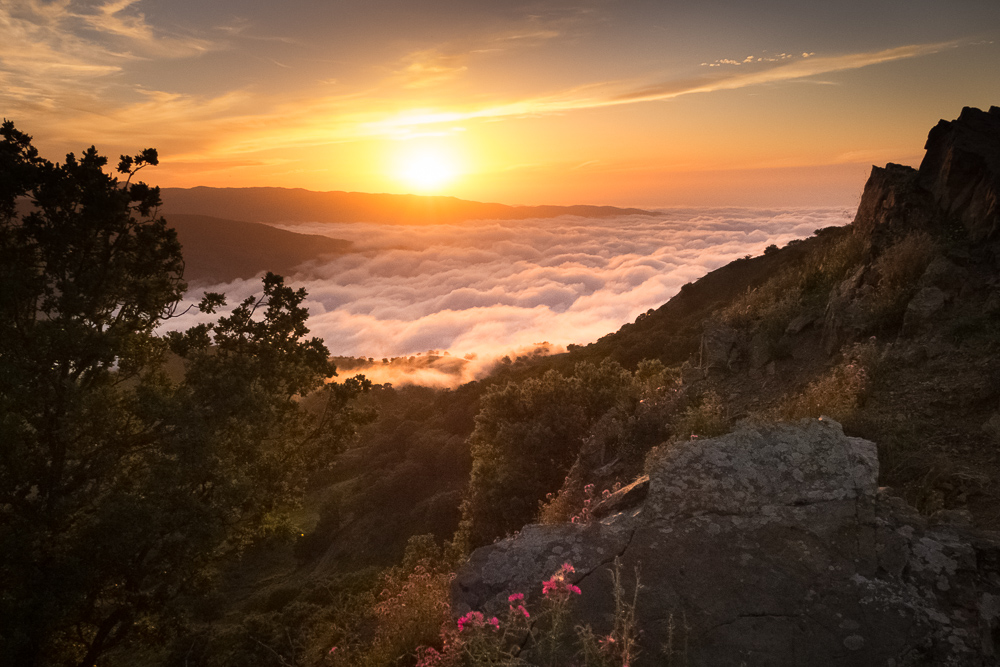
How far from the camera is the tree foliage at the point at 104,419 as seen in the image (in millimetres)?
8641

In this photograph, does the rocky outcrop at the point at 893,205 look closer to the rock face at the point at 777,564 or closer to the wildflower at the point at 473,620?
the rock face at the point at 777,564

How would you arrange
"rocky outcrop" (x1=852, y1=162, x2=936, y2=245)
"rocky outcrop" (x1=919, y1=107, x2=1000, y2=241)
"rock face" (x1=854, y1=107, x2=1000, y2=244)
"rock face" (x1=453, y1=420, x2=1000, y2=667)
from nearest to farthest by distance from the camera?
1. "rock face" (x1=453, y1=420, x2=1000, y2=667)
2. "rocky outcrop" (x1=919, y1=107, x2=1000, y2=241)
3. "rock face" (x1=854, y1=107, x2=1000, y2=244)
4. "rocky outcrop" (x1=852, y1=162, x2=936, y2=245)

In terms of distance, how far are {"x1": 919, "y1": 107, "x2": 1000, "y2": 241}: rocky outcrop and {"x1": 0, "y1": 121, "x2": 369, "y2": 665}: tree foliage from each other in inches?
575

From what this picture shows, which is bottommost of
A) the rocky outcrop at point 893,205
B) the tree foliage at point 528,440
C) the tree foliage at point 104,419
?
the tree foliage at point 528,440

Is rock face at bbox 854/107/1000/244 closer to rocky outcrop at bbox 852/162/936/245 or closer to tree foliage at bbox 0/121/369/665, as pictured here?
rocky outcrop at bbox 852/162/936/245

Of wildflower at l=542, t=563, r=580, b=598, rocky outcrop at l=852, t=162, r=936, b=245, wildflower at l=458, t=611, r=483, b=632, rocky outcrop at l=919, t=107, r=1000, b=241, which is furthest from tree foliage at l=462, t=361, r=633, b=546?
wildflower at l=458, t=611, r=483, b=632

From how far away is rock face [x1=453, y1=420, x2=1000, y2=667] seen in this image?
4008mm

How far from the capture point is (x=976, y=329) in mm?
8672

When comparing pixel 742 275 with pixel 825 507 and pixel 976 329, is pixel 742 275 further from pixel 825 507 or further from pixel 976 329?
pixel 825 507

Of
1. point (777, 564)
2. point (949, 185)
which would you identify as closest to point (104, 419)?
point (777, 564)

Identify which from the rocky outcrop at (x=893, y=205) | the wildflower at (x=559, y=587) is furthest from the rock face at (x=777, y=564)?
the rocky outcrop at (x=893, y=205)

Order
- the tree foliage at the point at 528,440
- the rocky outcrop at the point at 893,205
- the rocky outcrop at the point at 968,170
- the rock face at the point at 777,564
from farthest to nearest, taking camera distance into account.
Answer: the tree foliage at the point at 528,440
the rocky outcrop at the point at 893,205
the rocky outcrop at the point at 968,170
the rock face at the point at 777,564

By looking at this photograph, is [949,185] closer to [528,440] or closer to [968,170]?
[968,170]

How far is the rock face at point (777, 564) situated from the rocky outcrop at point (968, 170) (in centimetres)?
882
